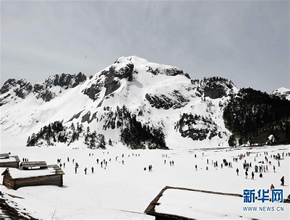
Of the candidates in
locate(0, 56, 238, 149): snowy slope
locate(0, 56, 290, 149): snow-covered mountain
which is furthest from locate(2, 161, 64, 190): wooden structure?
locate(0, 56, 238, 149): snowy slope

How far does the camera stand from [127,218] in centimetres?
1316

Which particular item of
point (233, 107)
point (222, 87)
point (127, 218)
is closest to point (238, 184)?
point (127, 218)

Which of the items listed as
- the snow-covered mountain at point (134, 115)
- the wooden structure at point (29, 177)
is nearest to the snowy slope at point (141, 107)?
the snow-covered mountain at point (134, 115)

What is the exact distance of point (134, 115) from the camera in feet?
439

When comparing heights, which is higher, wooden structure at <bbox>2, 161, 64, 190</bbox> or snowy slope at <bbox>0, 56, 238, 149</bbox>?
snowy slope at <bbox>0, 56, 238, 149</bbox>

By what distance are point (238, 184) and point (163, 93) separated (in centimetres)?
14190

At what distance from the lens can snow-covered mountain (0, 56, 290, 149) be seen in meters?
108

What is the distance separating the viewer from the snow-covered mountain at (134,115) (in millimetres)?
108250

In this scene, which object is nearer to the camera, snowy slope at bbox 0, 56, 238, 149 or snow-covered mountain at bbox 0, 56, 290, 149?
snow-covered mountain at bbox 0, 56, 290, 149

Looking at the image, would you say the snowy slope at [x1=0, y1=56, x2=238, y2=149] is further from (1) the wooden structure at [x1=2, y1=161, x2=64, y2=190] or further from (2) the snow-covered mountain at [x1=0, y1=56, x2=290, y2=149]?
(1) the wooden structure at [x1=2, y1=161, x2=64, y2=190]

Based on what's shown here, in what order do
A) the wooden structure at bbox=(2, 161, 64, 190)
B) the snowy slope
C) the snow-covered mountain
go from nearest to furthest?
the wooden structure at bbox=(2, 161, 64, 190), the snow-covered mountain, the snowy slope

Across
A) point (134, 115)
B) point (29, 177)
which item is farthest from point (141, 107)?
point (29, 177)

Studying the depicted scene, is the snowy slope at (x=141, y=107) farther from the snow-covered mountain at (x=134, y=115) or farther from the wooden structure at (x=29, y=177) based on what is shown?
the wooden structure at (x=29, y=177)

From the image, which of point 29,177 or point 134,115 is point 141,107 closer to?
point 134,115
